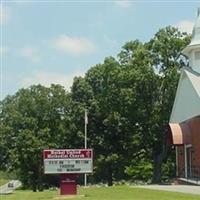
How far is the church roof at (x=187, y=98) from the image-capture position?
4313 centimetres

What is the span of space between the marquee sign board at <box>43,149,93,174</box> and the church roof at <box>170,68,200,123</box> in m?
Answer: 13.2

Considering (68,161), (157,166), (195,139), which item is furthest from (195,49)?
(68,161)

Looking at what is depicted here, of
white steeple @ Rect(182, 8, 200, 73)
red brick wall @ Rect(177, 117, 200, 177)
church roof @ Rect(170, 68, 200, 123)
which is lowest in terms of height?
red brick wall @ Rect(177, 117, 200, 177)

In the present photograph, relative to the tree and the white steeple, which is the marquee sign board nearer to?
the white steeple

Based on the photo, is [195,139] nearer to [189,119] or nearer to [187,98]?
[189,119]

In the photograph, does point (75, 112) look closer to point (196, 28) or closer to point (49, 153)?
point (196, 28)

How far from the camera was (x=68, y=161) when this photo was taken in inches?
1233

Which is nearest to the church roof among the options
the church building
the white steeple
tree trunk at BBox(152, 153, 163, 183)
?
the church building

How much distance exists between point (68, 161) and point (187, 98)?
16.1 metres

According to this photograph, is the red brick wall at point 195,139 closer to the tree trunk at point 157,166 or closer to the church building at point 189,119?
the church building at point 189,119

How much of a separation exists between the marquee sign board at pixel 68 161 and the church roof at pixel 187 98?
43.5ft

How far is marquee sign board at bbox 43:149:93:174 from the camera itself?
31.1 meters

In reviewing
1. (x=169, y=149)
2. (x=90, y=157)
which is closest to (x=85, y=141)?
(x=169, y=149)

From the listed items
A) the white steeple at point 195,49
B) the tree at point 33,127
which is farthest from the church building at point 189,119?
the tree at point 33,127
